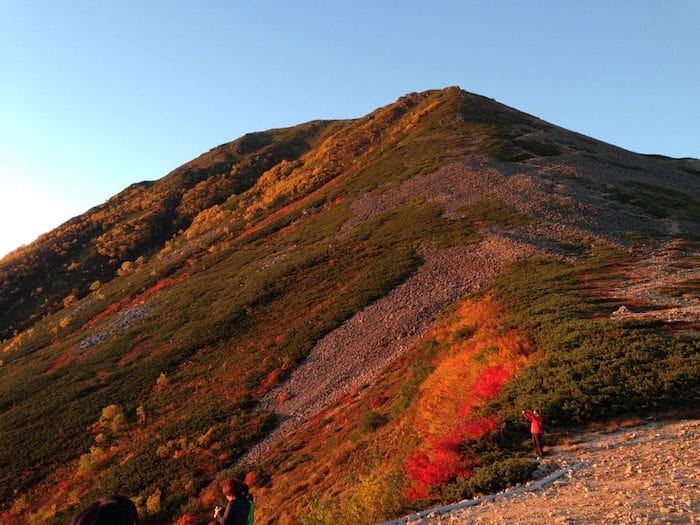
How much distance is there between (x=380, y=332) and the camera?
31.6 meters

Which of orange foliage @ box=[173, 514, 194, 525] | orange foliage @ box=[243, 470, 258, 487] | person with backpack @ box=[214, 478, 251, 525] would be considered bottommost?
orange foliage @ box=[173, 514, 194, 525]

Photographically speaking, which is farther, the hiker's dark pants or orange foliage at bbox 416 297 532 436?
orange foliage at bbox 416 297 532 436

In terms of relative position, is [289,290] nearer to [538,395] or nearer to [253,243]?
[253,243]

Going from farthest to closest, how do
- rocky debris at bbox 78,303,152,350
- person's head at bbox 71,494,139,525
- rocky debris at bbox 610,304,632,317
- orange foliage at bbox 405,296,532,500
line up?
rocky debris at bbox 78,303,152,350, rocky debris at bbox 610,304,632,317, orange foliage at bbox 405,296,532,500, person's head at bbox 71,494,139,525

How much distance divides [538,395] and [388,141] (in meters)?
80.8

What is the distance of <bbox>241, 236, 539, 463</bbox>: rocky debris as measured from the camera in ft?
88.7

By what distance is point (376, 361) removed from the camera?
28.6 m

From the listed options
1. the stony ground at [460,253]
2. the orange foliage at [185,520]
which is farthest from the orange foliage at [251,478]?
the orange foliage at [185,520]

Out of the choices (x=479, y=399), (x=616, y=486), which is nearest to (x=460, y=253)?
(x=479, y=399)

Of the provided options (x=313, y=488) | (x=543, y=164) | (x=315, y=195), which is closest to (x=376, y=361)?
(x=313, y=488)

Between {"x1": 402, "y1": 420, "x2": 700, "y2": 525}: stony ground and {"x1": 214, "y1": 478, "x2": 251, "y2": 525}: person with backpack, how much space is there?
392cm

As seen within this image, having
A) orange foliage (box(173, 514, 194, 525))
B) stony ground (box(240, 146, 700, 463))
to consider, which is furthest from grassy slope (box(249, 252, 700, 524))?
orange foliage (box(173, 514, 194, 525))

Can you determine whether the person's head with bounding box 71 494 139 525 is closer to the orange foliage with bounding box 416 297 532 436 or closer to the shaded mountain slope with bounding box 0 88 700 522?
the shaded mountain slope with bounding box 0 88 700 522

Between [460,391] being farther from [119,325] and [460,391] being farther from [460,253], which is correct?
[119,325]
